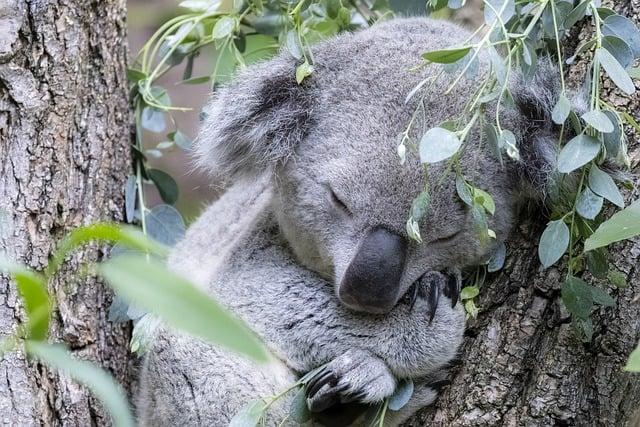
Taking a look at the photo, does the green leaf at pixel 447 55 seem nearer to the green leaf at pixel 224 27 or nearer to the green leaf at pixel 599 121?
the green leaf at pixel 599 121

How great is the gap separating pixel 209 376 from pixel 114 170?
0.79m

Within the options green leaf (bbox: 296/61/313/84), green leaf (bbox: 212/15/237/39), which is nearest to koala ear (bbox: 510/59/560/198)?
green leaf (bbox: 296/61/313/84)

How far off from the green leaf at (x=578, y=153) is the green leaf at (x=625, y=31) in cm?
27

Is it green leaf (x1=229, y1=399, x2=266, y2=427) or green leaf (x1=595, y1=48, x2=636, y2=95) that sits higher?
green leaf (x1=595, y1=48, x2=636, y2=95)

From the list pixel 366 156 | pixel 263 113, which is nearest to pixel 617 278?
pixel 366 156

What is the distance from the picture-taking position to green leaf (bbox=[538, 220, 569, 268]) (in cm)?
199

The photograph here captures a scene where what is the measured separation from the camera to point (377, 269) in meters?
2.12

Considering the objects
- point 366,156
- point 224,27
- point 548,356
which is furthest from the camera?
point 224,27

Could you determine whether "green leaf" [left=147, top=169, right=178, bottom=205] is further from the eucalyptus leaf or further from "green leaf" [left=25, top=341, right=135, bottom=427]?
"green leaf" [left=25, top=341, right=135, bottom=427]

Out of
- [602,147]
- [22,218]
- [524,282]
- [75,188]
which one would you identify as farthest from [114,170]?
[602,147]

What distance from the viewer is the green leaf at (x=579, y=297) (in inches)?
79.1

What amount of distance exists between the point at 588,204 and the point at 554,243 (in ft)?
0.39

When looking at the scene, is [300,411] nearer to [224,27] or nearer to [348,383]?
[348,383]

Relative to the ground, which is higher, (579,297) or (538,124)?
(538,124)
